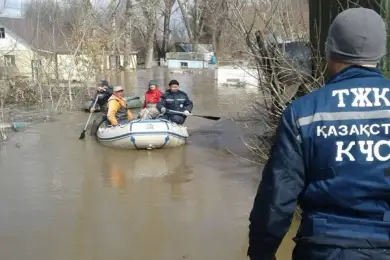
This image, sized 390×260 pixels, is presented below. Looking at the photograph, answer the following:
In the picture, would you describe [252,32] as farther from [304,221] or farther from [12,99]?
[12,99]

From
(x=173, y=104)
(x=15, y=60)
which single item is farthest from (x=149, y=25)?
(x=173, y=104)

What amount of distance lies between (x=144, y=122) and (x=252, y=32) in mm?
3618

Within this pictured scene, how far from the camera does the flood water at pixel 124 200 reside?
5812 mm

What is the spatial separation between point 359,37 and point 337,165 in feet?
1.67

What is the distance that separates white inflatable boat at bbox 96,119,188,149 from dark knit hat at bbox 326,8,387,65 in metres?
8.71

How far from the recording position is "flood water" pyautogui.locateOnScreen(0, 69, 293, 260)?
5812 mm

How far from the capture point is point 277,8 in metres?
7.58

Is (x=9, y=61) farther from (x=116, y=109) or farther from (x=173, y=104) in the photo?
(x=173, y=104)

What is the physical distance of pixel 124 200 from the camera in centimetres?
759

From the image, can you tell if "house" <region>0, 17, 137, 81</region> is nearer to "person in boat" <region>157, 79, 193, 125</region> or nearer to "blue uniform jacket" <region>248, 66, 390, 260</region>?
"person in boat" <region>157, 79, 193, 125</region>

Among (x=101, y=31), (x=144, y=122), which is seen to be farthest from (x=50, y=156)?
(x=101, y=31)

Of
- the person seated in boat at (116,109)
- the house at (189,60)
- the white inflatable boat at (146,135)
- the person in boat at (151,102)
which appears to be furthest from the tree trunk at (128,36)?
the white inflatable boat at (146,135)

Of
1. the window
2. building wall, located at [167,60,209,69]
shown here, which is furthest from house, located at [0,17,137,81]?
building wall, located at [167,60,209,69]

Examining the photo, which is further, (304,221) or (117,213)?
(117,213)
